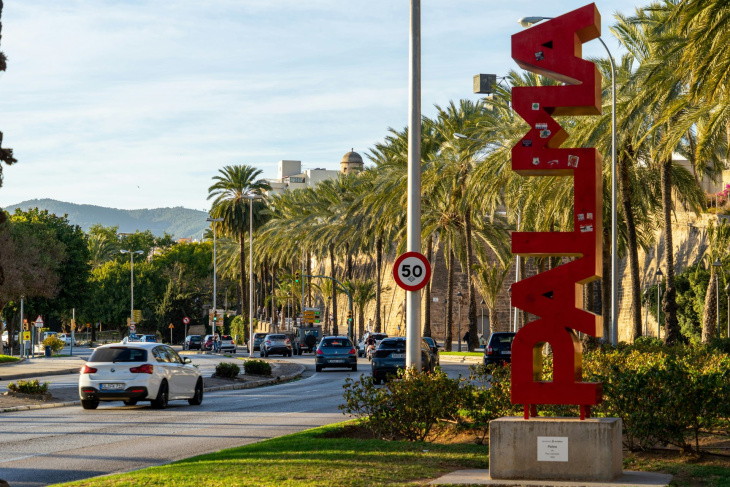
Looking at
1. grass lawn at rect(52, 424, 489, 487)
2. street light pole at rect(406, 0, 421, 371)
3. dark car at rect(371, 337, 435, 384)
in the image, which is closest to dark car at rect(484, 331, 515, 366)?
dark car at rect(371, 337, 435, 384)

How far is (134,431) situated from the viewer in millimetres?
17016

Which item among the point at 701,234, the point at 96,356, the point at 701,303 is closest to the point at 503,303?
the point at 701,234

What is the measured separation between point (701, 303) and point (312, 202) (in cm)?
3031

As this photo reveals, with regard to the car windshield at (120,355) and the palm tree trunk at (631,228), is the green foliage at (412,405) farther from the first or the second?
the palm tree trunk at (631,228)

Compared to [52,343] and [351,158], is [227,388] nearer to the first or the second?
[52,343]

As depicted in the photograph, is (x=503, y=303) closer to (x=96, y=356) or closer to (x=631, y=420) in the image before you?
(x=96, y=356)

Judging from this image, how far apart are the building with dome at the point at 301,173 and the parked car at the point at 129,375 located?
11105 cm

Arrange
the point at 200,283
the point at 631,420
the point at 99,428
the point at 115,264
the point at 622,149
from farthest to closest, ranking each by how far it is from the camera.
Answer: the point at 200,283 → the point at 115,264 → the point at 622,149 → the point at 99,428 → the point at 631,420

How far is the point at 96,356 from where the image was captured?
21750 millimetres

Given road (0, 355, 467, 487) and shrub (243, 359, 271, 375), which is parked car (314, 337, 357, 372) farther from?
road (0, 355, 467, 487)

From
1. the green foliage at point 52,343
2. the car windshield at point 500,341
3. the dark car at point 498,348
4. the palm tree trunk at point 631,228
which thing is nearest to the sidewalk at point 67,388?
the dark car at point 498,348

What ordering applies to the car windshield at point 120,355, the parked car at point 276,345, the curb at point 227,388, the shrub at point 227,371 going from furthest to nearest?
1. the parked car at point 276,345
2. the shrub at point 227,371
3. the curb at point 227,388
4. the car windshield at point 120,355

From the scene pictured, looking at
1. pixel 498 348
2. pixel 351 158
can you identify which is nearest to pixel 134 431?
pixel 498 348

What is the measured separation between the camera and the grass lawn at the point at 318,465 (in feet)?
31.8
